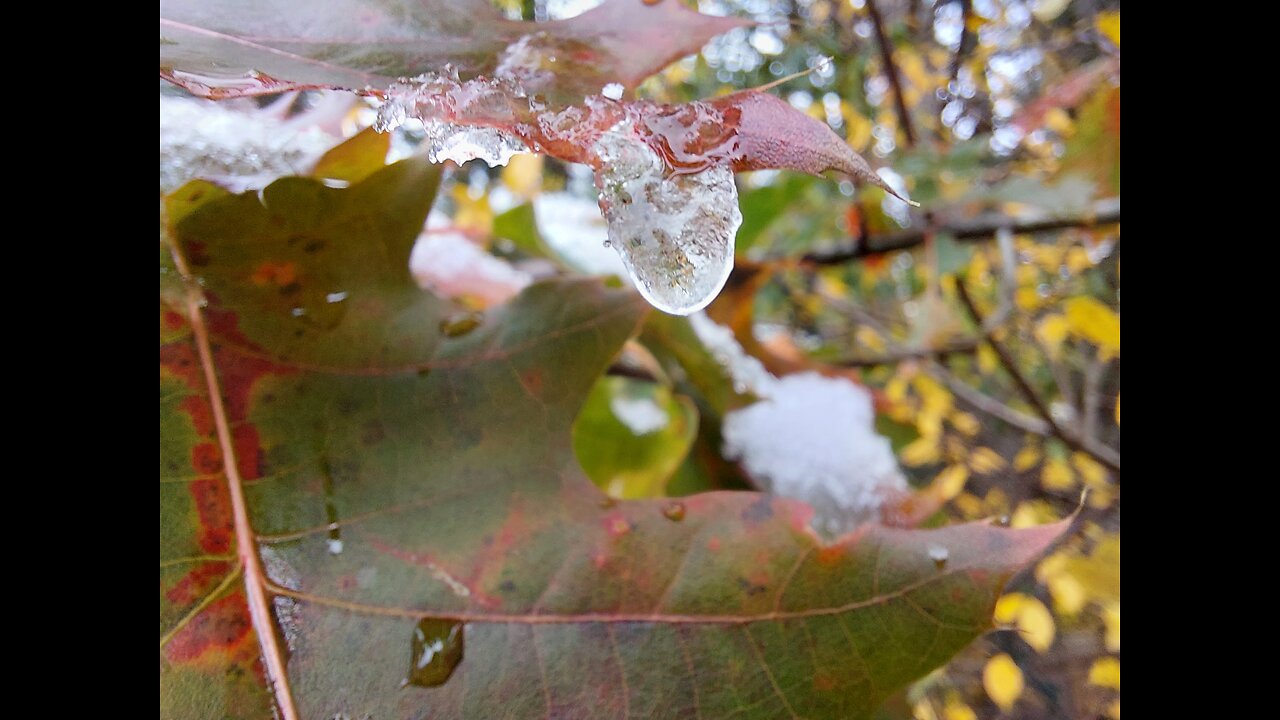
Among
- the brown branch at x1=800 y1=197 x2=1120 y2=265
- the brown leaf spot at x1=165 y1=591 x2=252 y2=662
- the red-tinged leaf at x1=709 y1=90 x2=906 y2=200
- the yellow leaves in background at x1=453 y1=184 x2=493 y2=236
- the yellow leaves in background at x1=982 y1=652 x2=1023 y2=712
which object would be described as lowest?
the yellow leaves in background at x1=982 y1=652 x2=1023 y2=712

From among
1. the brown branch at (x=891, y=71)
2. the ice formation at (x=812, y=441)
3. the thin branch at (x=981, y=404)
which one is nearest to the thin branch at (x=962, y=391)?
the thin branch at (x=981, y=404)

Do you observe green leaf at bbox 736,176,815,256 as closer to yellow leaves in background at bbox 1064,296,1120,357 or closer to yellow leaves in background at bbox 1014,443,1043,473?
yellow leaves in background at bbox 1064,296,1120,357

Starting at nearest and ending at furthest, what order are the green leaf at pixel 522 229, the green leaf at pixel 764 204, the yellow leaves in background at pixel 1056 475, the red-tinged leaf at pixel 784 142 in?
the red-tinged leaf at pixel 784 142, the green leaf at pixel 522 229, the green leaf at pixel 764 204, the yellow leaves in background at pixel 1056 475

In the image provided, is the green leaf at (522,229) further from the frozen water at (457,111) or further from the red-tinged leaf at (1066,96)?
the red-tinged leaf at (1066,96)

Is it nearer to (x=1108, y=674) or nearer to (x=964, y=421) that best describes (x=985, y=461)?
(x=964, y=421)

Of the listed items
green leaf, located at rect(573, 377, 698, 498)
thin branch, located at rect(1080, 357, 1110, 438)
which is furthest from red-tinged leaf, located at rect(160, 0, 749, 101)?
thin branch, located at rect(1080, 357, 1110, 438)
